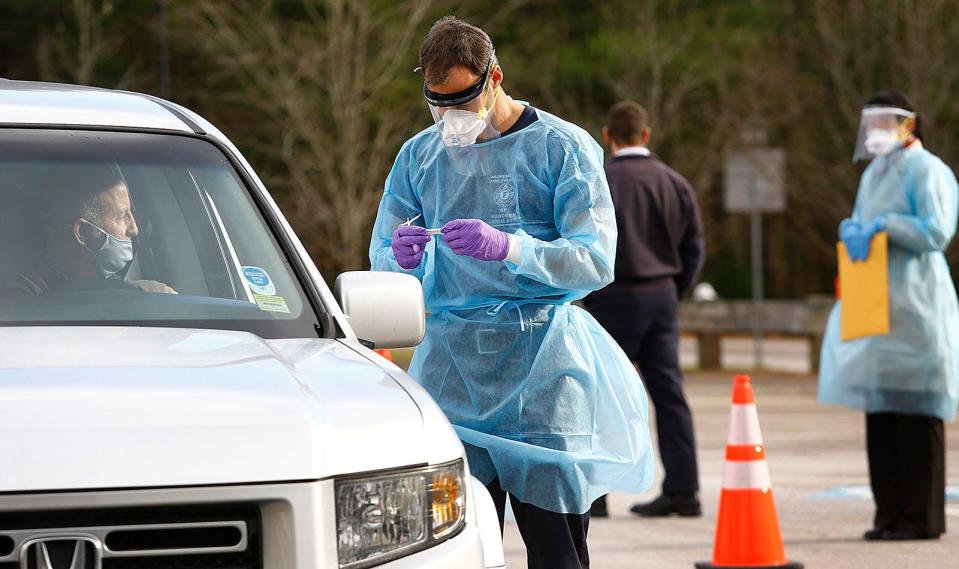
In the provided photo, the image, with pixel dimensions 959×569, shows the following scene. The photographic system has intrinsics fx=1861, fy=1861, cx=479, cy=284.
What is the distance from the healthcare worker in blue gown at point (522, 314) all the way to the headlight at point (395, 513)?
1427 mm

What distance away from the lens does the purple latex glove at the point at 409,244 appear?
5223mm

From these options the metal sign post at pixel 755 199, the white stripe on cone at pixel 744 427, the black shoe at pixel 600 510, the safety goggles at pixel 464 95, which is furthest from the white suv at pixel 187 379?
the metal sign post at pixel 755 199

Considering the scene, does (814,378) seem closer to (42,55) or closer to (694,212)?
(694,212)

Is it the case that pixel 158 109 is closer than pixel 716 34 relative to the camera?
Yes

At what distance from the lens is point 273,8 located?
109 ft

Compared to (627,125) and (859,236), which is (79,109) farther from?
(627,125)

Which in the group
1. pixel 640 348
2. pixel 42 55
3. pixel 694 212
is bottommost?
pixel 640 348

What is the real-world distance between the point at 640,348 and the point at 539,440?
16.6ft

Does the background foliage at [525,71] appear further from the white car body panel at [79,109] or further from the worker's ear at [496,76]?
the white car body panel at [79,109]

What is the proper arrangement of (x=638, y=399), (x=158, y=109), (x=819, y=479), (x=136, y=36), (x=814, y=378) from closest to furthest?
(x=158, y=109) → (x=638, y=399) → (x=819, y=479) → (x=814, y=378) → (x=136, y=36)

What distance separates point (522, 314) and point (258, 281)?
91cm

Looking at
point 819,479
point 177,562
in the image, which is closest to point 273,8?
point 819,479

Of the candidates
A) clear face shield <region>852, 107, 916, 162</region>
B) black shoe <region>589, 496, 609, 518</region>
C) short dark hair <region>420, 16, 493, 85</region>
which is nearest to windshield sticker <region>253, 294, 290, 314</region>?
short dark hair <region>420, 16, 493, 85</region>

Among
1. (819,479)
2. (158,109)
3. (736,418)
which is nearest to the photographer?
(158,109)
